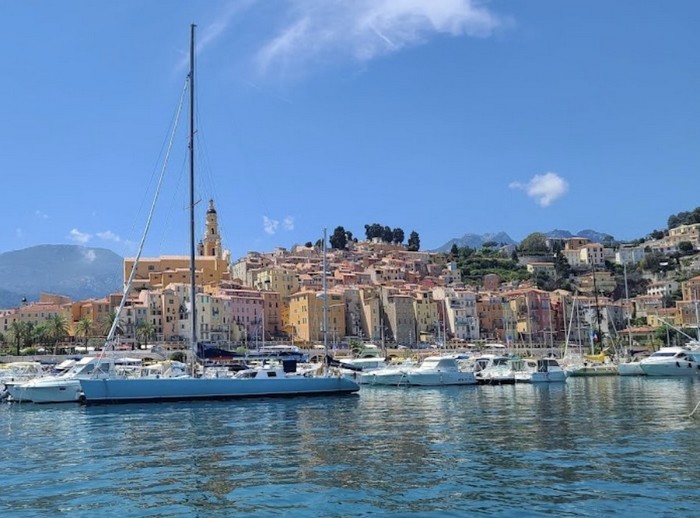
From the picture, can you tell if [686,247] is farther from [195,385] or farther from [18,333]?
[195,385]

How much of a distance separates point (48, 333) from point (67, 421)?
231 ft

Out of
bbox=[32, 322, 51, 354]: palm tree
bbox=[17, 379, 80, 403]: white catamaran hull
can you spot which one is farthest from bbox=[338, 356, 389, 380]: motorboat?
bbox=[32, 322, 51, 354]: palm tree

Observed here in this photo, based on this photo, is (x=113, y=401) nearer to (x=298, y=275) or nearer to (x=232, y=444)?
(x=232, y=444)

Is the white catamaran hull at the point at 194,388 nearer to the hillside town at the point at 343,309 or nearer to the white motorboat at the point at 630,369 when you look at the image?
the white motorboat at the point at 630,369

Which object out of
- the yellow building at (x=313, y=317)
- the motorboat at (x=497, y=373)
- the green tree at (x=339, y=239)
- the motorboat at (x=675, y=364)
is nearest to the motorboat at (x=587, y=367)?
the motorboat at (x=675, y=364)

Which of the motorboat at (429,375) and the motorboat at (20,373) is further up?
the motorboat at (20,373)

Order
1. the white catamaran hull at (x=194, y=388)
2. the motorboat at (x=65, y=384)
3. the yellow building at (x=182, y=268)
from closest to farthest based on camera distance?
1. the white catamaran hull at (x=194, y=388)
2. the motorboat at (x=65, y=384)
3. the yellow building at (x=182, y=268)

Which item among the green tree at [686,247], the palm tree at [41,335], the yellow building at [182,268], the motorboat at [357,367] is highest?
the green tree at [686,247]

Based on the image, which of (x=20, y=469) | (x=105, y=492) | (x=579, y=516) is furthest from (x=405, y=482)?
(x=20, y=469)

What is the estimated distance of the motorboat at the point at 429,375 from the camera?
167 ft

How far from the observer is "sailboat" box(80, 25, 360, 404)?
3488 centimetres

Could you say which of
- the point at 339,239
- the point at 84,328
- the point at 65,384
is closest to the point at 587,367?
the point at 65,384

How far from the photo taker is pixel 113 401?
34.8m

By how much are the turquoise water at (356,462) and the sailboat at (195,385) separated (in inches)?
136
